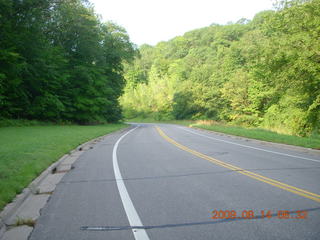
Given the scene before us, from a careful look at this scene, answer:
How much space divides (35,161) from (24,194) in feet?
10.2

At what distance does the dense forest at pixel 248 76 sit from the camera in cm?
1559

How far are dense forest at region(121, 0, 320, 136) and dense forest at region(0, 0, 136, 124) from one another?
13239 mm

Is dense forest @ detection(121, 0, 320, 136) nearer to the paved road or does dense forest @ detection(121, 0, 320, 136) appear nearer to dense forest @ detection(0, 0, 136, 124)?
the paved road

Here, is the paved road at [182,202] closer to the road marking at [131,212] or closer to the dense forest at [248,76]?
the road marking at [131,212]

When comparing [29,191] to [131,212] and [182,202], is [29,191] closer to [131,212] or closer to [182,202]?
Result: [131,212]

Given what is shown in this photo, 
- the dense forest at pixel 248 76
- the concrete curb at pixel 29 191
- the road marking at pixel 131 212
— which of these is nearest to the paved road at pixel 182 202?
the road marking at pixel 131 212

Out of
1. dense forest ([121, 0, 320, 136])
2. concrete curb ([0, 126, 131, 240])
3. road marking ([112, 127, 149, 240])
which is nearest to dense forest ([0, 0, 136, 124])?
dense forest ([121, 0, 320, 136])

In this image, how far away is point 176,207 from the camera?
188 inches

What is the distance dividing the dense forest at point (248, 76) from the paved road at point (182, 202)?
30.2ft

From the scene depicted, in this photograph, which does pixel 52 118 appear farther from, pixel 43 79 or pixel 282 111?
pixel 282 111

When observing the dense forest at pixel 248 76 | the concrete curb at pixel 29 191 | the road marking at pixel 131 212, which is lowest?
the concrete curb at pixel 29 191

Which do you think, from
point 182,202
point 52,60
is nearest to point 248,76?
point 52,60

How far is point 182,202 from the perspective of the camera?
504 cm

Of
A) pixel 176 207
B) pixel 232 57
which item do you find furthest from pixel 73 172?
pixel 232 57
